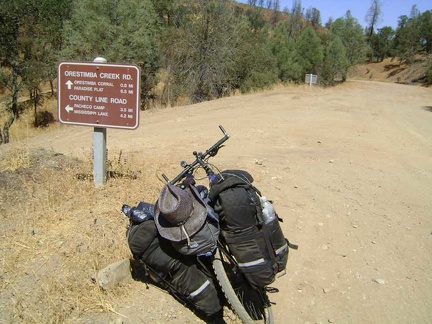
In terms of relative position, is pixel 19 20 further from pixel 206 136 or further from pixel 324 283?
pixel 324 283

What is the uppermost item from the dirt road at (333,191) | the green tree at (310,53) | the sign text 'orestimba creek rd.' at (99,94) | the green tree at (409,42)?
the green tree at (409,42)

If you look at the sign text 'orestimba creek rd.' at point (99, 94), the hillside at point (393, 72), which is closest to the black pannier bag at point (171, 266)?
the sign text 'orestimba creek rd.' at point (99, 94)

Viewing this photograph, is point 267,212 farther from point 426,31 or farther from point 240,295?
point 426,31

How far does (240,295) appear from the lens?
310 cm

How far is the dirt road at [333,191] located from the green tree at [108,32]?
9.12 meters

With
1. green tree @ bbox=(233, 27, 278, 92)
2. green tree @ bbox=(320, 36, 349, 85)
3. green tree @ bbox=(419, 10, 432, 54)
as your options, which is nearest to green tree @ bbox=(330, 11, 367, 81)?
green tree @ bbox=(320, 36, 349, 85)

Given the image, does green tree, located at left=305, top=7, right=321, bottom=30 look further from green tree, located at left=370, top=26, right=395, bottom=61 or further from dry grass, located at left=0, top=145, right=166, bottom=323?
dry grass, located at left=0, top=145, right=166, bottom=323

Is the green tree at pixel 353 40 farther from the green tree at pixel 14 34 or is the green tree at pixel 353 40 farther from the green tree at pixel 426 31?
the green tree at pixel 14 34

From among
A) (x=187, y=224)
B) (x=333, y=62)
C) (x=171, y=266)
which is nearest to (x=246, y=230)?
(x=187, y=224)

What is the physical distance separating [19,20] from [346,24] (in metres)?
28.1

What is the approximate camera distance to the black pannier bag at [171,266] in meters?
2.75

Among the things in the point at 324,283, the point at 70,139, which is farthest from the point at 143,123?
the point at 324,283

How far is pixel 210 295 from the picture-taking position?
279 centimetres

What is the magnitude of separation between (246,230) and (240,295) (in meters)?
0.80
